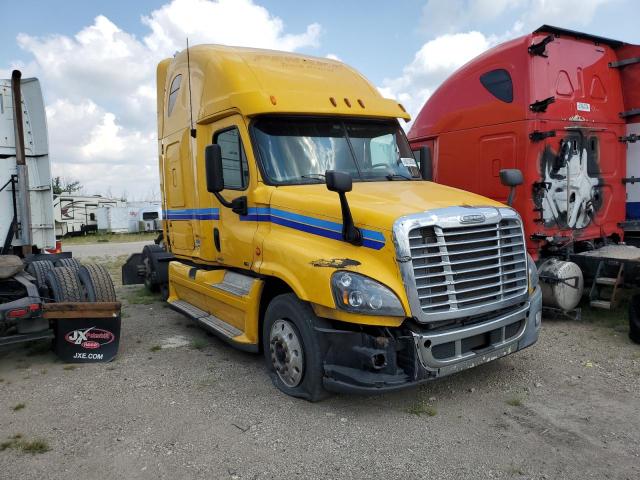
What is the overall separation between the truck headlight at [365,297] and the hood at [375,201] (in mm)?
480

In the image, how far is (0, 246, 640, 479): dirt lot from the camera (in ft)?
11.4

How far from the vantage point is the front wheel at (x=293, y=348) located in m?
4.20

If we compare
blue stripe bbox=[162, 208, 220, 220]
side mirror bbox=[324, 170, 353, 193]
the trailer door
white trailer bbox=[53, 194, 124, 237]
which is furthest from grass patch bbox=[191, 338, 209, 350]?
white trailer bbox=[53, 194, 124, 237]

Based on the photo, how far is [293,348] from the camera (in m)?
4.46

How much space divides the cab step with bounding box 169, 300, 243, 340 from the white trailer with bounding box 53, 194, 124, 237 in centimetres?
2603

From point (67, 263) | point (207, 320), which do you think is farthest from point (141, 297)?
point (207, 320)

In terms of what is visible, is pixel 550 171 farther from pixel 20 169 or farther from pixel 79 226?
pixel 79 226

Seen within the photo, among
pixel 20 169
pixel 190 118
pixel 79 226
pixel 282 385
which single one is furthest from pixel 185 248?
pixel 79 226

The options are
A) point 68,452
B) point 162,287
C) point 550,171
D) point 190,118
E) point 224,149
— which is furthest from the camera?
point 162,287

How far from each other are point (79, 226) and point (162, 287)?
83.1ft

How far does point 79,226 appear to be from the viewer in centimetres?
3138

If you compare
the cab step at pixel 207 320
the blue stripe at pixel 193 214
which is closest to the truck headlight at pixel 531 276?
the cab step at pixel 207 320

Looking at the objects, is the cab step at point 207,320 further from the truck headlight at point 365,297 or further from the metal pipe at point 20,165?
the metal pipe at point 20,165

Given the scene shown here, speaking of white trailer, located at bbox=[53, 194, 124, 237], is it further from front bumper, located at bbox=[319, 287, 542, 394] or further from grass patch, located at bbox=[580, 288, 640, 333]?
front bumper, located at bbox=[319, 287, 542, 394]
